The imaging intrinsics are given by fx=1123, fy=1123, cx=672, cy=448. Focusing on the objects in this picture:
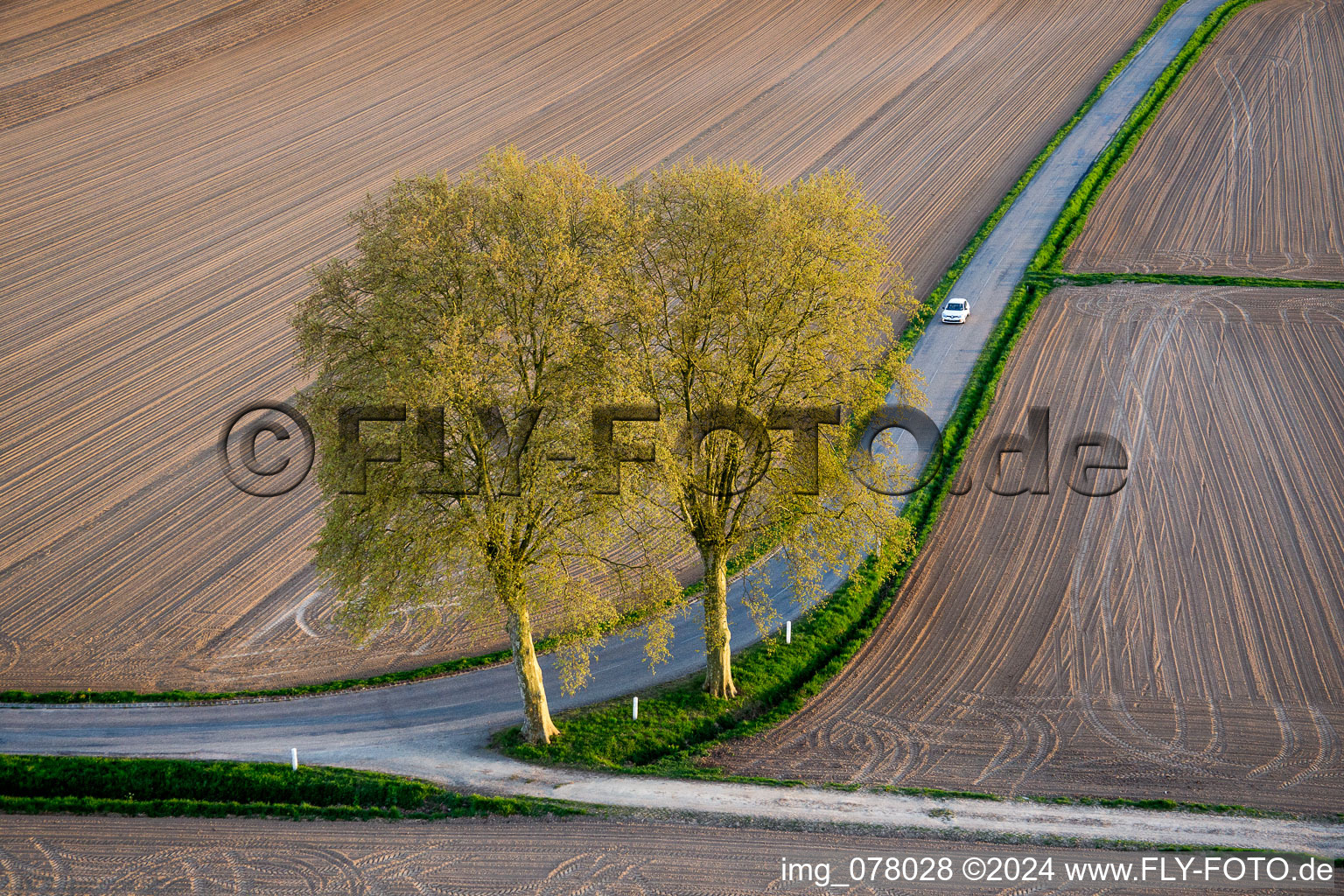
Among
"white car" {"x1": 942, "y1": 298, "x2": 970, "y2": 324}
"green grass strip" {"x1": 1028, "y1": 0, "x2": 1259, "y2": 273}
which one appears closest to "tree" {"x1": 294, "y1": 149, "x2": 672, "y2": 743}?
"white car" {"x1": 942, "y1": 298, "x2": 970, "y2": 324}

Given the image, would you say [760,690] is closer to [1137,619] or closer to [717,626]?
[717,626]

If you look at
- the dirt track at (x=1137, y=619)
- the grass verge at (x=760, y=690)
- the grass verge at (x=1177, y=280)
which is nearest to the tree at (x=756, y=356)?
the grass verge at (x=760, y=690)

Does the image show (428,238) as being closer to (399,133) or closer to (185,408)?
(185,408)

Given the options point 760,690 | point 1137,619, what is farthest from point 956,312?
point 760,690

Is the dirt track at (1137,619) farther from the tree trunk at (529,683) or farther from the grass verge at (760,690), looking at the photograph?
the tree trunk at (529,683)

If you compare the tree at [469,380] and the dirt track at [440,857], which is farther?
the tree at [469,380]

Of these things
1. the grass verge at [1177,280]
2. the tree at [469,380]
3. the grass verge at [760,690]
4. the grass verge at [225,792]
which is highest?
the grass verge at [1177,280]
